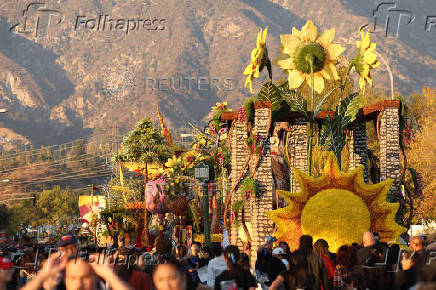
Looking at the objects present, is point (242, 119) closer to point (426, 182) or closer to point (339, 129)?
point (339, 129)

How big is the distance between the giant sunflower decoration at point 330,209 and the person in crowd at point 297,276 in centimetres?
566

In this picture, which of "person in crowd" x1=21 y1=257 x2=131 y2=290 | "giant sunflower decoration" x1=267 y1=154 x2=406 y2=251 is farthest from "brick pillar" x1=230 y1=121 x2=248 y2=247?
"person in crowd" x1=21 y1=257 x2=131 y2=290

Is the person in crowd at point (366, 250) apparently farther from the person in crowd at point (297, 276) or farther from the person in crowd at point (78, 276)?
the person in crowd at point (78, 276)

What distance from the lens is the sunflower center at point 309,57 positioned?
17.8 meters

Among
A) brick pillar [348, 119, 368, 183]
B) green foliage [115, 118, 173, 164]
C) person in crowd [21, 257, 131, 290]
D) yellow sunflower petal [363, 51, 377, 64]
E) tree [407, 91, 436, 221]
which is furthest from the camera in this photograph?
tree [407, 91, 436, 221]

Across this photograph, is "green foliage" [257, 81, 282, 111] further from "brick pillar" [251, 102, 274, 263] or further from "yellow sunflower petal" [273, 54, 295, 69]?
"yellow sunflower petal" [273, 54, 295, 69]

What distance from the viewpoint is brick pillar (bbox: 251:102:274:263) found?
18.5 m

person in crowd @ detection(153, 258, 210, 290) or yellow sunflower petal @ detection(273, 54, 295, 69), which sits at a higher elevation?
yellow sunflower petal @ detection(273, 54, 295, 69)

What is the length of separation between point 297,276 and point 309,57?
9729 millimetres

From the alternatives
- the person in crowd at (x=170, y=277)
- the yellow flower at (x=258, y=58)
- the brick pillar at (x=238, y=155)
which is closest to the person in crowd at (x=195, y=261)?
the person in crowd at (x=170, y=277)

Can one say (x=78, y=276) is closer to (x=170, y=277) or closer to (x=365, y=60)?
(x=170, y=277)

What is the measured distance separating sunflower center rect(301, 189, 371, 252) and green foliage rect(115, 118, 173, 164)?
54.2 feet

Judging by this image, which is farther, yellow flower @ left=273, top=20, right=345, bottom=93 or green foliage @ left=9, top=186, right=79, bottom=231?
green foliage @ left=9, top=186, right=79, bottom=231

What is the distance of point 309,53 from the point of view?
1780 cm
